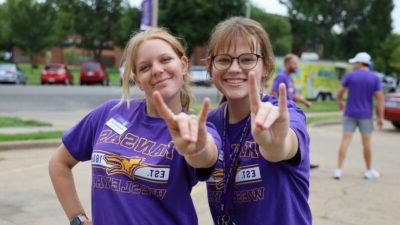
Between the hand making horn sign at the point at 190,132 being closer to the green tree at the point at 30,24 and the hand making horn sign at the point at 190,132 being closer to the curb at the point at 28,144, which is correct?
the curb at the point at 28,144

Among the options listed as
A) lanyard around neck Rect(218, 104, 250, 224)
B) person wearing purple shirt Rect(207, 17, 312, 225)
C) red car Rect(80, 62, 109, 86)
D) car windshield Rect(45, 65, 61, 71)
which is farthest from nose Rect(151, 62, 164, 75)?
red car Rect(80, 62, 109, 86)

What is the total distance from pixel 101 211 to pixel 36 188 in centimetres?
432

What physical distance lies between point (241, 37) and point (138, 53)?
0.42 m

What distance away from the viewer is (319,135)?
502 inches

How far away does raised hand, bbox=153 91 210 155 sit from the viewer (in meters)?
1.56

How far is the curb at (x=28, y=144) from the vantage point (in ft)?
27.7

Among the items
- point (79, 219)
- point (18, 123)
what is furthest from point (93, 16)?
point (79, 219)

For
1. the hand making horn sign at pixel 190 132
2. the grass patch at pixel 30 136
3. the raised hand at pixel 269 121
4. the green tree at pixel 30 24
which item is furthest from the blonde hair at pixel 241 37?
the green tree at pixel 30 24

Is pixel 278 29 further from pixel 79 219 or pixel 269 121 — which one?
pixel 269 121

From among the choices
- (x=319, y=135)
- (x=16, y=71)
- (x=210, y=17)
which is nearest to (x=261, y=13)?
(x=210, y=17)

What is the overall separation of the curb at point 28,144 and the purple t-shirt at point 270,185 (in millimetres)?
7205

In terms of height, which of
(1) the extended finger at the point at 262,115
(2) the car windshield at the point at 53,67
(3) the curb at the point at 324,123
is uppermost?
(1) the extended finger at the point at 262,115

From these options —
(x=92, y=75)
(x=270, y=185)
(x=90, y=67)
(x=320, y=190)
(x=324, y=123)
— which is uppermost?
(x=270, y=185)

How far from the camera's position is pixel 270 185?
1924 millimetres
